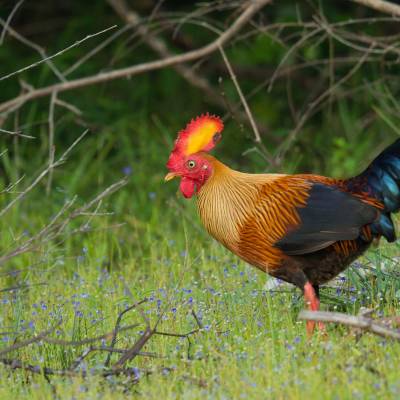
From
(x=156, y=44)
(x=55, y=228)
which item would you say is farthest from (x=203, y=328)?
(x=156, y=44)

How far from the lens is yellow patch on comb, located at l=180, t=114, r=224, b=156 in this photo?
17.8ft

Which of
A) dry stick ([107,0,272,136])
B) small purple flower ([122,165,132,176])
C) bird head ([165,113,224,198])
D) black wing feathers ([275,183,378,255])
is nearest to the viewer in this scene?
black wing feathers ([275,183,378,255])

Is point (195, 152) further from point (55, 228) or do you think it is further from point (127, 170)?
point (127, 170)

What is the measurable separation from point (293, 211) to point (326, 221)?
0.71 ft

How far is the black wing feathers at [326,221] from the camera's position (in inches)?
201

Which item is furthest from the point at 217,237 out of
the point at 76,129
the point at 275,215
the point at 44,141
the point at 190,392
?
the point at 76,129

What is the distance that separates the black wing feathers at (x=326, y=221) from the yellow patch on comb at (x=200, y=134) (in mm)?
653

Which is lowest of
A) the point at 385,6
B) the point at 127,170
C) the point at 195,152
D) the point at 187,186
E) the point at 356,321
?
the point at 127,170

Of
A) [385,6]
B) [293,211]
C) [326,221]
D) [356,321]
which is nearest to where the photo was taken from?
[356,321]

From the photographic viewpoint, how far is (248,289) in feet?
18.8

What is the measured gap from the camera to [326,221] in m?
5.14

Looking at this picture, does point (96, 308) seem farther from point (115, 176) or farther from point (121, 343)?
point (115, 176)

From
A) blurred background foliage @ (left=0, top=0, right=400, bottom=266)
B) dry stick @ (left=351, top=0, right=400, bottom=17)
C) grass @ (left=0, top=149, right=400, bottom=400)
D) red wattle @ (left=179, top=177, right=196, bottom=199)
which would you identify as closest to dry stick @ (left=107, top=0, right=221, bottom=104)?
blurred background foliage @ (left=0, top=0, right=400, bottom=266)

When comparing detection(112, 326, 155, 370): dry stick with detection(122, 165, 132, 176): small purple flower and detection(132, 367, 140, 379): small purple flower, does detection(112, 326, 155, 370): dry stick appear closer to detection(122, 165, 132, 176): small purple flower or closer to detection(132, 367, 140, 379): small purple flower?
detection(132, 367, 140, 379): small purple flower
